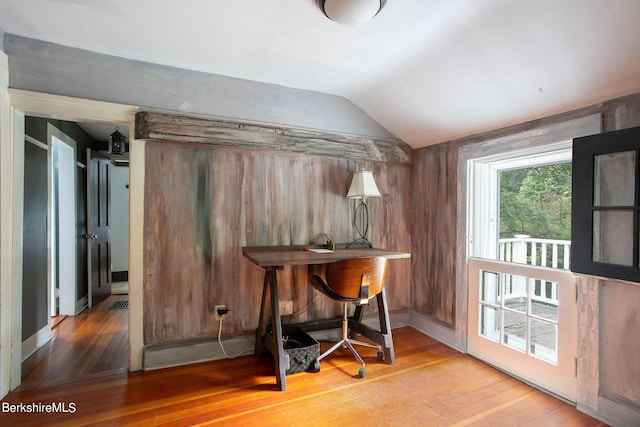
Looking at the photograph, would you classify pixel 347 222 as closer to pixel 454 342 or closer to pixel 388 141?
pixel 388 141

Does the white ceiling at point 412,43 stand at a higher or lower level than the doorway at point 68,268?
higher

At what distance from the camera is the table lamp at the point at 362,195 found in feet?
9.39

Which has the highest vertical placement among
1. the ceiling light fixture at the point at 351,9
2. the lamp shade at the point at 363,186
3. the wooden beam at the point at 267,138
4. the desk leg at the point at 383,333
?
the ceiling light fixture at the point at 351,9

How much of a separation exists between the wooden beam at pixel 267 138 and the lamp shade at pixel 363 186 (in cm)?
Answer: 28

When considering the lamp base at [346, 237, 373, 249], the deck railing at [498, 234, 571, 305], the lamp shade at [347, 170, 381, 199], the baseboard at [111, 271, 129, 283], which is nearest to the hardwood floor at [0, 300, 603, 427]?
the lamp base at [346, 237, 373, 249]

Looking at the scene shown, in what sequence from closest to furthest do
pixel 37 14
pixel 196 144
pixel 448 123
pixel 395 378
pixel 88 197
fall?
pixel 37 14
pixel 395 378
pixel 196 144
pixel 448 123
pixel 88 197

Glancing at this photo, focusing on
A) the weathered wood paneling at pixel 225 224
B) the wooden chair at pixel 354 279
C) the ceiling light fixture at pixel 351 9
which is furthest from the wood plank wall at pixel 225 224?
the ceiling light fixture at pixel 351 9

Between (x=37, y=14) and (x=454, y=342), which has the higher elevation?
(x=37, y=14)

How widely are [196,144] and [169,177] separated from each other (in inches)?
13.4

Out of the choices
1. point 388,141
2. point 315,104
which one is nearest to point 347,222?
point 388,141

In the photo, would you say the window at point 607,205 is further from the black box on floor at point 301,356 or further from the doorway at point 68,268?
the doorway at point 68,268

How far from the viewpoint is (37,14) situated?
6.11ft

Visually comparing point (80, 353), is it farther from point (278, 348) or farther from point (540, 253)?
point (540, 253)

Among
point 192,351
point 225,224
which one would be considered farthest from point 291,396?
point 225,224
